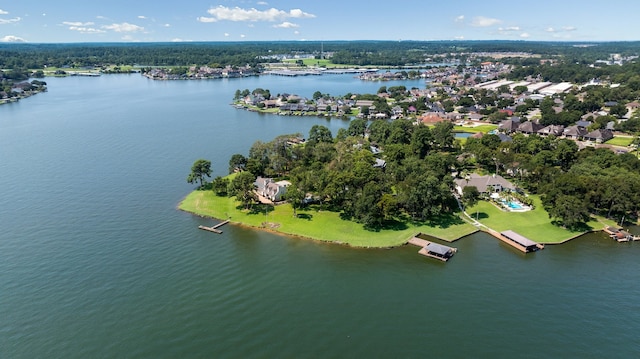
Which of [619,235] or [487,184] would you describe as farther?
[487,184]

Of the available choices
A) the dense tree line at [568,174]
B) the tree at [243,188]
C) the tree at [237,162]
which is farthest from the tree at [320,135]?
the tree at [243,188]

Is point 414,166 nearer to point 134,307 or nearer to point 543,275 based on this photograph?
point 543,275

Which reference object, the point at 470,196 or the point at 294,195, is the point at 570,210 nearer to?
the point at 470,196

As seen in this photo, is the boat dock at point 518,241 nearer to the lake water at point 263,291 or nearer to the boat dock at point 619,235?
the lake water at point 263,291

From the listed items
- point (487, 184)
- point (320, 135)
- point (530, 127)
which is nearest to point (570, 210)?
point (487, 184)

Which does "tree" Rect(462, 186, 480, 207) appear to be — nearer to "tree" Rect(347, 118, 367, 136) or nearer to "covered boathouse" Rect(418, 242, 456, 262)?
"covered boathouse" Rect(418, 242, 456, 262)

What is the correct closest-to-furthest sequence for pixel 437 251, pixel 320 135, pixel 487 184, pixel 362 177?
pixel 437 251
pixel 362 177
pixel 487 184
pixel 320 135

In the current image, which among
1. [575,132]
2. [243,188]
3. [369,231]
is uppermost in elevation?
[575,132]
